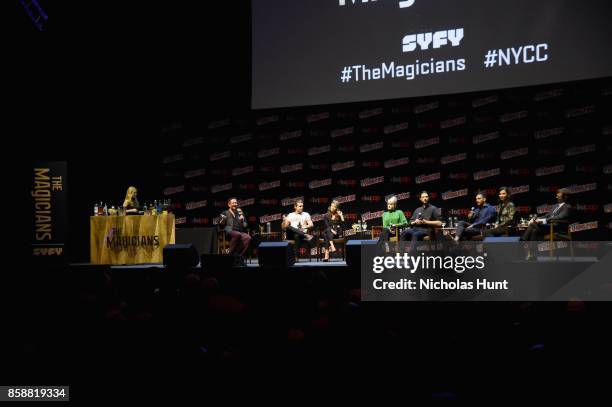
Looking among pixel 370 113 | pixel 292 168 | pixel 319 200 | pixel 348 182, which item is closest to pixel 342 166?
pixel 348 182

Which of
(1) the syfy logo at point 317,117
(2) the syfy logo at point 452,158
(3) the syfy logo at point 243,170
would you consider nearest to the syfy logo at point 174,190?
(3) the syfy logo at point 243,170

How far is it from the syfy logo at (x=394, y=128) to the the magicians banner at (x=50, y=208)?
17.5 ft

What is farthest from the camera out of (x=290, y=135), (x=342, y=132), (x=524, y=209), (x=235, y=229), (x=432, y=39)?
(x=290, y=135)

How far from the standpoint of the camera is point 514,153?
8914mm

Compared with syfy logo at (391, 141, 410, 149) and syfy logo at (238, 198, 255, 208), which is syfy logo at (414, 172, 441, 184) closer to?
syfy logo at (391, 141, 410, 149)

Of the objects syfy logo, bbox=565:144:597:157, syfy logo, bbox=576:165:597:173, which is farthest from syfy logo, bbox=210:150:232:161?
syfy logo, bbox=576:165:597:173

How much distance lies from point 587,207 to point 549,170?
79cm

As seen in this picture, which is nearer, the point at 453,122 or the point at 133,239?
the point at 133,239

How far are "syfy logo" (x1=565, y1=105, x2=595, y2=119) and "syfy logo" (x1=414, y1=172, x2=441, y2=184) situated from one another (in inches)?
85.5

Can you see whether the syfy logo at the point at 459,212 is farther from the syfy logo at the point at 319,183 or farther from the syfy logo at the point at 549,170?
the syfy logo at the point at 319,183

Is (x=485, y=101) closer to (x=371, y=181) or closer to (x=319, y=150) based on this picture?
(x=371, y=181)

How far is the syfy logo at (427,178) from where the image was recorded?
30.9 feet

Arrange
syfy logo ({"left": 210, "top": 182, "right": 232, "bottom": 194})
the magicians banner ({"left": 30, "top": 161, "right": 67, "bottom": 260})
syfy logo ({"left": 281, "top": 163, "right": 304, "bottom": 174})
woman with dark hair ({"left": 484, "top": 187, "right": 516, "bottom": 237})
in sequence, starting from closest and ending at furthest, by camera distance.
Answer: woman with dark hair ({"left": 484, "top": 187, "right": 516, "bottom": 237})
the magicians banner ({"left": 30, "top": 161, "right": 67, "bottom": 260})
syfy logo ({"left": 281, "top": 163, "right": 304, "bottom": 174})
syfy logo ({"left": 210, "top": 182, "right": 232, "bottom": 194})

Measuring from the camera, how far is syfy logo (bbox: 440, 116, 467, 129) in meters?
9.32
